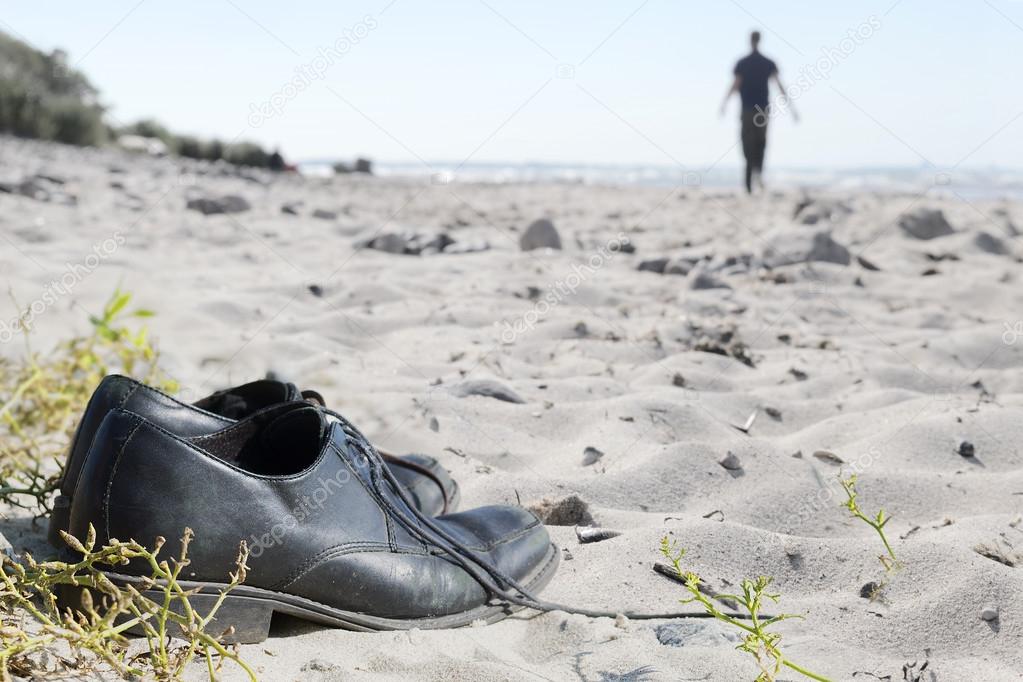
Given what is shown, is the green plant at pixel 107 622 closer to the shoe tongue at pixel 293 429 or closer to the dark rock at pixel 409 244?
the shoe tongue at pixel 293 429

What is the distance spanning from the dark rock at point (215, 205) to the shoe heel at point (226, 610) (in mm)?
5611

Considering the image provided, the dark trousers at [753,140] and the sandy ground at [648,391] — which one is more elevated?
the dark trousers at [753,140]

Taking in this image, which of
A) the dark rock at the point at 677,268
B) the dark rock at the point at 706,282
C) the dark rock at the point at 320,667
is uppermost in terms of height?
the dark rock at the point at 677,268

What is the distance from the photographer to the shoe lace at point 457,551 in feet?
5.57

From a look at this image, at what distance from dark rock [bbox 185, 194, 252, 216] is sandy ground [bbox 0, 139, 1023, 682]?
0.18m

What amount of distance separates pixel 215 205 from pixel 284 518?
5.71 meters

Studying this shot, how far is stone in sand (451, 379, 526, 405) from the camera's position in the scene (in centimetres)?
293

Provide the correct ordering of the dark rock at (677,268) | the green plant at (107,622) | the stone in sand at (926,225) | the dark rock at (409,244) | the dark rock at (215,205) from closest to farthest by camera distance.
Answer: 1. the green plant at (107,622)
2. the dark rock at (677,268)
3. the dark rock at (409,244)
4. the stone in sand at (926,225)
5. the dark rock at (215,205)

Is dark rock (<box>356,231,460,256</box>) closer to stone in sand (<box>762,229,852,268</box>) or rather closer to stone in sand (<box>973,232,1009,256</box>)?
stone in sand (<box>762,229,852,268</box>)

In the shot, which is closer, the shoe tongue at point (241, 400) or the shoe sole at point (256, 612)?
the shoe sole at point (256, 612)

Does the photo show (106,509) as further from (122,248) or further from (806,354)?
(122,248)

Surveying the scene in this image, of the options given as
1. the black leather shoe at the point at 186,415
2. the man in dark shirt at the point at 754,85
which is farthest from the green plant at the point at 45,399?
the man in dark shirt at the point at 754,85

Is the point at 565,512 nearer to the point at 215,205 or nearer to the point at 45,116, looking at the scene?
the point at 215,205

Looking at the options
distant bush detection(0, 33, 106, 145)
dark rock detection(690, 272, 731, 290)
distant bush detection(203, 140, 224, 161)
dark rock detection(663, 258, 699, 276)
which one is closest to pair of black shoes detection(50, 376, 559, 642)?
dark rock detection(690, 272, 731, 290)
